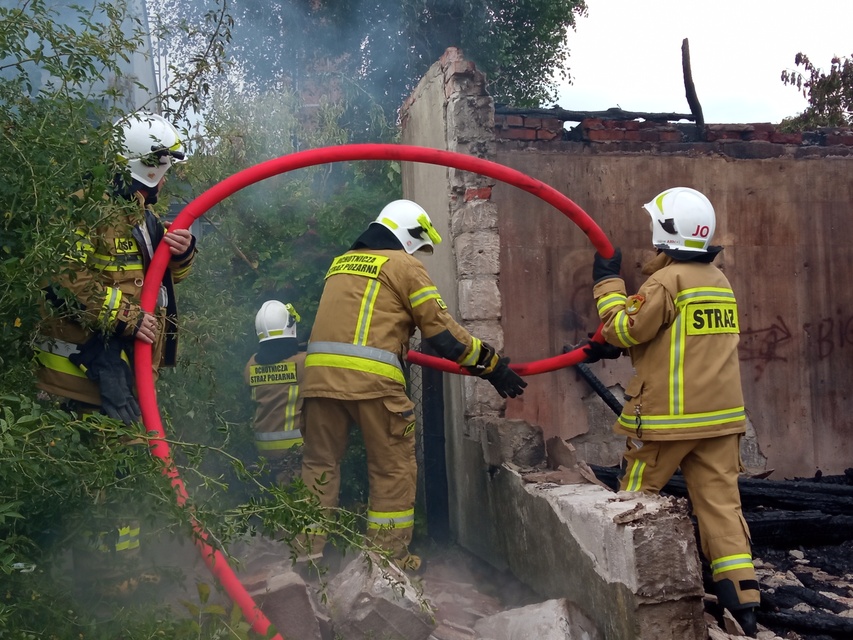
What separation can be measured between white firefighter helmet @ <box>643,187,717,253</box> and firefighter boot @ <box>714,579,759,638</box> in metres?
1.67

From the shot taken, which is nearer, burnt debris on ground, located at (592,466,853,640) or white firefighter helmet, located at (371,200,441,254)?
burnt debris on ground, located at (592,466,853,640)

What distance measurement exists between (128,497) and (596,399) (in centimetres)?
378

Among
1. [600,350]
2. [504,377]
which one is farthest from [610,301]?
[504,377]

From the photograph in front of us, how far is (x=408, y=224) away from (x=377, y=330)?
A: 0.67 m

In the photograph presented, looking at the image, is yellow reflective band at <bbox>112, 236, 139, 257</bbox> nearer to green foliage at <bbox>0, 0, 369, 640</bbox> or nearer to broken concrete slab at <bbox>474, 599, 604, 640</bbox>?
green foliage at <bbox>0, 0, 369, 640</bbox>

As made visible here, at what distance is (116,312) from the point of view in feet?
11.1

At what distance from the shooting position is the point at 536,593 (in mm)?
4234

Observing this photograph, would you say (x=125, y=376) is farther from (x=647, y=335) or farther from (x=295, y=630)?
(x=647, y=335)

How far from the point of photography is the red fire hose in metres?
3.15

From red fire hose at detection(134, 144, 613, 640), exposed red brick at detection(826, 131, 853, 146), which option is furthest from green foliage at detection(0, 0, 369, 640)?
exposed red brick at detection(826, 131, 853, 146)

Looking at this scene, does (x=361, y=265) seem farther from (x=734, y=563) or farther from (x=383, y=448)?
(x=734, y=563)

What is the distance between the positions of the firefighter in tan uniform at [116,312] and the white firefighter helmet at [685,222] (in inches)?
95.2

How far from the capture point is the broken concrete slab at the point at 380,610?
3393 mm

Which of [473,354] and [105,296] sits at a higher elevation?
[105,296]
